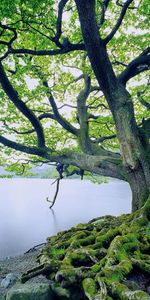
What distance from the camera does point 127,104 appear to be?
10.5m

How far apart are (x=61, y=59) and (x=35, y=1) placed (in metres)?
5.96

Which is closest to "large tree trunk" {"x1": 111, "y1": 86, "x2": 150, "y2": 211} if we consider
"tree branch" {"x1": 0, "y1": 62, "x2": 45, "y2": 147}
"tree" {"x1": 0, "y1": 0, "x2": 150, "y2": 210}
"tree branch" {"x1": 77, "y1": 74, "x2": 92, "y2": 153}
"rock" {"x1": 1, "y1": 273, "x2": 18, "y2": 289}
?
"tree" {"x1": 0, "y1": 0, "x2": 150, "y2": 210}

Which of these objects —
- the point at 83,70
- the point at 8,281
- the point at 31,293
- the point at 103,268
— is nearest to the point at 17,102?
the point at 83,70

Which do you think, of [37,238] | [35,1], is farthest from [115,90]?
[37,238]

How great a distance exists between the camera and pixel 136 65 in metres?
10.3

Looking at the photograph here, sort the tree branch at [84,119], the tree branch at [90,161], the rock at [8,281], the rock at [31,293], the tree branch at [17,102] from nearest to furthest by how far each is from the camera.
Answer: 1. the rock at [31,293]
2. the rock at [8,281]
3. the tree branch at [17,102]
4. the tree branch at [90,161]
5. the tree branch at [84,119]

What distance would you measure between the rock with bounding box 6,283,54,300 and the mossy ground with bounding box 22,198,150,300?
203 mm

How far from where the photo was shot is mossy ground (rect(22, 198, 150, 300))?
5289 millimetres

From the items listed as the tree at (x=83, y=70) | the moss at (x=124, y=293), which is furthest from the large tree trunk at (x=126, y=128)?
the moss at (x=124, y=293)

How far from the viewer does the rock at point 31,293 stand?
5.93m

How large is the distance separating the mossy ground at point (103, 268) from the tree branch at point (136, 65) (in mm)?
5741

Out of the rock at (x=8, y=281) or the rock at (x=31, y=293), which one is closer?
the rock at (x=31, y=293)

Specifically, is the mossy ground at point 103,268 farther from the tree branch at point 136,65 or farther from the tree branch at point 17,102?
the tree branch at point 17,102

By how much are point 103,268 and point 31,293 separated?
1.69m
